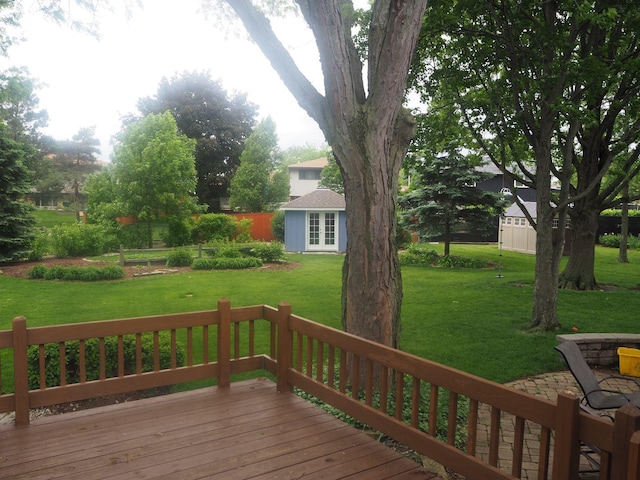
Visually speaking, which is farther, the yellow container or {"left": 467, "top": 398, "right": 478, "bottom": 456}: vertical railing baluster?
the yellow container

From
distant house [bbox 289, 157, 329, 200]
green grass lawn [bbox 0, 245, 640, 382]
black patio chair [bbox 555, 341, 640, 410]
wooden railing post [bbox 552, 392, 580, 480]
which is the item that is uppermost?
distant house [bbox 289, 157, 329, 200]

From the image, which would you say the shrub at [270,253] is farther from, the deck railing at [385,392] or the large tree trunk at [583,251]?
the deck railing at [385,392]

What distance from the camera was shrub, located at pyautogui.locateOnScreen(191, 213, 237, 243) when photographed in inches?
989

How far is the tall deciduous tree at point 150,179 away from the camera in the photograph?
23078 mm

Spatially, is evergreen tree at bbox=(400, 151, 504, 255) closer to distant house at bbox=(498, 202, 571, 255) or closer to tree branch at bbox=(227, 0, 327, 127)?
distant house at bbox=(498, 202, 571, 255)

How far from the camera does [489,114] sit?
10.3 m

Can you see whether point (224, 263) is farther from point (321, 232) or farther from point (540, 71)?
point (540, 71)

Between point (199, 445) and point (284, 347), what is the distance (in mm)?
1351

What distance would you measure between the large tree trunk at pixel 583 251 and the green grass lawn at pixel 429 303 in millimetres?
637

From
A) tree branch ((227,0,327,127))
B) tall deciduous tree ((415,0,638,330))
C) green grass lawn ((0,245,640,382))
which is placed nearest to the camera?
tree branch ((227,0,327,127))

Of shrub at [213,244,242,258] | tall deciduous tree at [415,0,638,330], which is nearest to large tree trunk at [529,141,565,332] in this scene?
tall deciduous tree at [415,0,638,330]

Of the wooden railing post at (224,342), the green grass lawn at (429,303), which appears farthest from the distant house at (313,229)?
the wooden railing post at (224,342)

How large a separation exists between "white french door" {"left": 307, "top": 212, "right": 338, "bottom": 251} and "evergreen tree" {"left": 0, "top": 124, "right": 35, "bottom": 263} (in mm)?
11836

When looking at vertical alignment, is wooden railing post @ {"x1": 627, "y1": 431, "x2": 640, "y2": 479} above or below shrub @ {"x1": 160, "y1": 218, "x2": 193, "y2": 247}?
below
